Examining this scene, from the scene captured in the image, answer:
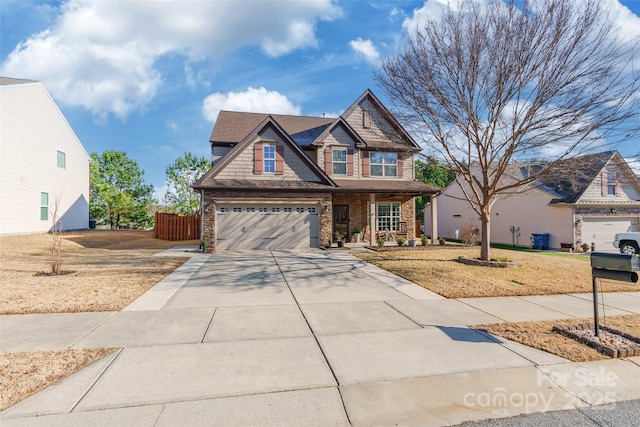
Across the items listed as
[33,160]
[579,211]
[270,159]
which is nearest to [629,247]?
[579,211]

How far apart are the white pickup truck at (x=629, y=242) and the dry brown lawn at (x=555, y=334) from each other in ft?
50.0

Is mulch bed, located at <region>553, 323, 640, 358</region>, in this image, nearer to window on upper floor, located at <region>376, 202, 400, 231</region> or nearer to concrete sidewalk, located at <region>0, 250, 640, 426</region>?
concrete sidewalk, located at <region>0, 250, 640, 426</region>

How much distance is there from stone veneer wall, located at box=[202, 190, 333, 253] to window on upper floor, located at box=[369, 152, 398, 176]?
4.18 m

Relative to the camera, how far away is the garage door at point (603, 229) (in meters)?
20.1

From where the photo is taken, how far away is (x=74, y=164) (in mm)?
24109

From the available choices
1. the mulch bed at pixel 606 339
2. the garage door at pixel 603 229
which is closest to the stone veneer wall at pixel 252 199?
the mulch bed at pixel 606 339

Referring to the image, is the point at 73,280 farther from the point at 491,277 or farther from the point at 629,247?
the point at 629,247

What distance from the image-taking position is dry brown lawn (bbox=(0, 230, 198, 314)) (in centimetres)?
643

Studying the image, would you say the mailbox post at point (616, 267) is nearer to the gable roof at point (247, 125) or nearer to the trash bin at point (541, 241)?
the gable roof at point (247, 125)

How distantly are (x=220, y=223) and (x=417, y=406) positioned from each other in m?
13.5

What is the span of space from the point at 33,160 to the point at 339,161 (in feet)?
60.6

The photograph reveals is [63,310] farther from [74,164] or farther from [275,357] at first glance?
[74,164]

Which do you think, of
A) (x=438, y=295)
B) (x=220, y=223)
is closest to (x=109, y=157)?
(x=220, y=223)

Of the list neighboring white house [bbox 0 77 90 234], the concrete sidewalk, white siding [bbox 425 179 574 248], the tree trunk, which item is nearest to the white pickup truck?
white siding [bbox 425 179 574 248]
